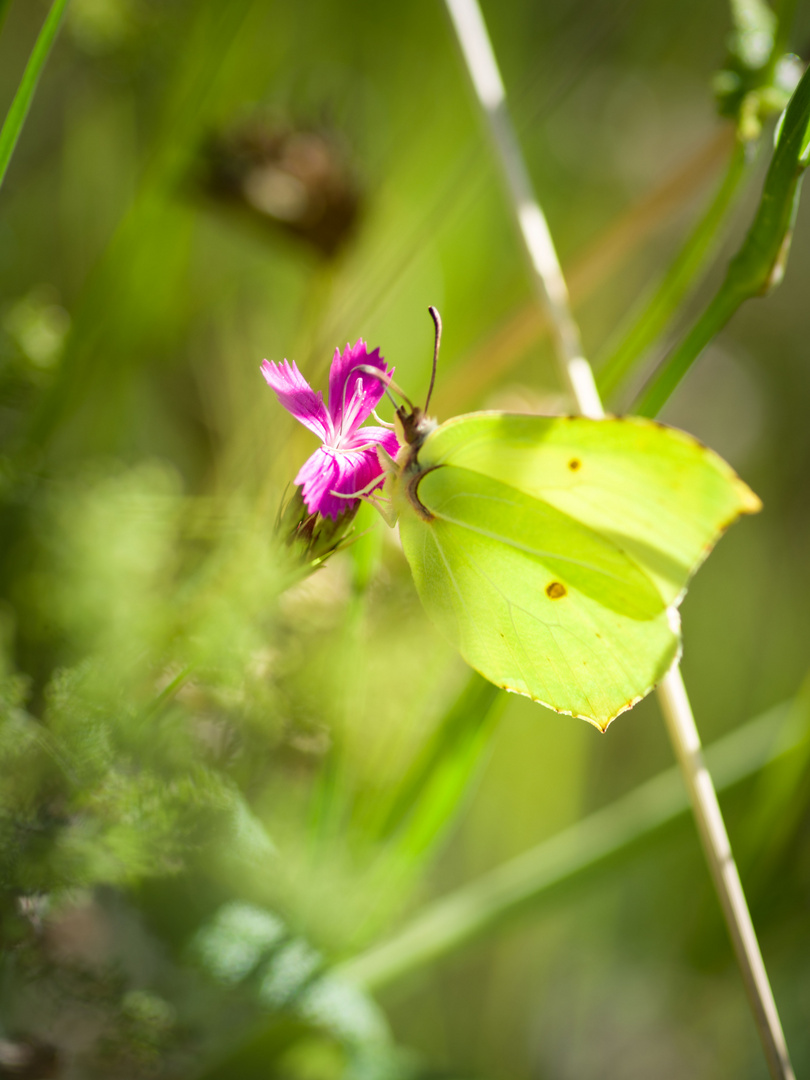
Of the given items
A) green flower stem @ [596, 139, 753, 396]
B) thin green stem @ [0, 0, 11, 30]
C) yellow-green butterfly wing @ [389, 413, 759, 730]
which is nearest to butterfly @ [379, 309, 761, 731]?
yellow-green butterfly wing @ [389, 413, 759, 730]

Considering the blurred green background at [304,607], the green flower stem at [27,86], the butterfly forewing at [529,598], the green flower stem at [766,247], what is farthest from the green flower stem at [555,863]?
the green flower stem at [27,86]

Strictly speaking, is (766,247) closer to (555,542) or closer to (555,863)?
(555,542)

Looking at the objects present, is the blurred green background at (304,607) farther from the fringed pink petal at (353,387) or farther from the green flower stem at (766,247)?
the green flower stem at (766,247)

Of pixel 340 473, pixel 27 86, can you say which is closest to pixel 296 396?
pixel 340 473

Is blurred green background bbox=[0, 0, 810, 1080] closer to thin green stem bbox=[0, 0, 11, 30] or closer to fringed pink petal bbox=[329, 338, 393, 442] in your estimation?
fringed pink petal bbox=[329, 338, 393, 442]

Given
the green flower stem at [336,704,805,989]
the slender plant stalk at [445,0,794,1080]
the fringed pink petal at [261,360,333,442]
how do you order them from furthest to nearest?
the green flower stem at [336,704,805,989] → the slender plant stalk at [445,0,794,1080] → the fringed pink petal at [261,360,333,442]

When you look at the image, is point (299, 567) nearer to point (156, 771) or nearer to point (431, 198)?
point (156, 771)
